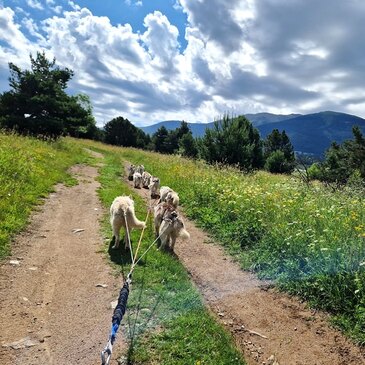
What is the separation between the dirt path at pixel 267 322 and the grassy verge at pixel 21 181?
4.40m

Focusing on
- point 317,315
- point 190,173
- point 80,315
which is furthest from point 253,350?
point 190,173

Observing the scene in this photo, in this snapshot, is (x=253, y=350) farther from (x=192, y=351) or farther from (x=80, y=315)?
(x=80, y=315)

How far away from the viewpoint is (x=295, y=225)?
9.01 meters

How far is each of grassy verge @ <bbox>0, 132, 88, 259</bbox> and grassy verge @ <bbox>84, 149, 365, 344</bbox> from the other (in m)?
5.52

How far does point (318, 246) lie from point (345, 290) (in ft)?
4.40

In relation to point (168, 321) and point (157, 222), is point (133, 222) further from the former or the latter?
point (168, 321)

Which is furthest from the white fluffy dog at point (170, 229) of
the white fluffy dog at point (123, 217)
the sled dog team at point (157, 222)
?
the white fluffy dog at point (123, 217)

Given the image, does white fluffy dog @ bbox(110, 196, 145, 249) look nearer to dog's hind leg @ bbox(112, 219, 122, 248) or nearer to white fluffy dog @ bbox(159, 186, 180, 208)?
dog's hind leg @ bbox(112, 219, 122, 248)

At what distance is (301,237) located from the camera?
8.22 metres

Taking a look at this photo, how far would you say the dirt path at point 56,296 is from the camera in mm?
4562

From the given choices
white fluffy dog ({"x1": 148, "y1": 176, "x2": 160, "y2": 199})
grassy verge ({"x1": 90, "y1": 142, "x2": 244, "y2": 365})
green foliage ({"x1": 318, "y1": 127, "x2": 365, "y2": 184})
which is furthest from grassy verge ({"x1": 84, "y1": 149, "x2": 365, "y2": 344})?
green foliage ({"x1": 318, "y1": 127, "x2": 365, "y2": 184})

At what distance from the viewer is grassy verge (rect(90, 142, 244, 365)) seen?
4750 millimetres

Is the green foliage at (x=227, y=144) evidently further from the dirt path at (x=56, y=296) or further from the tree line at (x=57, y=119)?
the dirt path at (x=56, y=296)

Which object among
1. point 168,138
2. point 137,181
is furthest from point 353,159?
point 168,138
